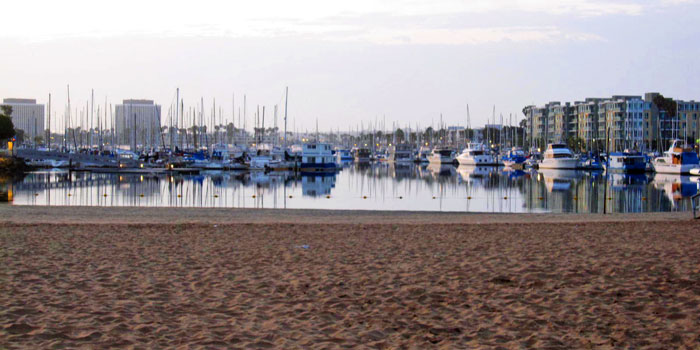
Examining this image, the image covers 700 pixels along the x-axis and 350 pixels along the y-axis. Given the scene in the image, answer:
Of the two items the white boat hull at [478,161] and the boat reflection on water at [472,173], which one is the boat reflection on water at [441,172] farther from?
the white boat hull at [478,161]

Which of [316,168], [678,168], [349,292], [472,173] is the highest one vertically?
[678,168]

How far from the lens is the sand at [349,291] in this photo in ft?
28.9

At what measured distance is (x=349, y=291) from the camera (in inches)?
455

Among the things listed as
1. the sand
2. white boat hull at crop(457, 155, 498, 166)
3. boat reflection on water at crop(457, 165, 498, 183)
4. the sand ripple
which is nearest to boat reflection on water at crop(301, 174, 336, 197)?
boat reflection on water at crop(457, 165, 498, 183)

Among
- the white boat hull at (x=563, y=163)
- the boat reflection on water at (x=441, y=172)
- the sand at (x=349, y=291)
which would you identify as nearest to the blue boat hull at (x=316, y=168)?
the boat reflection on water at (x=441, y=172)

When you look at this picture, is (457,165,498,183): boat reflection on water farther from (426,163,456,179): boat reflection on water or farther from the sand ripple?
the sand ripple

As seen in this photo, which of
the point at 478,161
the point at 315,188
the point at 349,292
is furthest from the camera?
the point at 478,161

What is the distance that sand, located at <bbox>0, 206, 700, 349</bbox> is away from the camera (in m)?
8.82

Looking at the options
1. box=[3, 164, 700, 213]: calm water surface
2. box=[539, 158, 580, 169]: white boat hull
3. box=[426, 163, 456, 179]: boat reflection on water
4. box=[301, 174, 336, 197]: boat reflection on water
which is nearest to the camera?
box=[3, 164, 700, 213]: calm water surface

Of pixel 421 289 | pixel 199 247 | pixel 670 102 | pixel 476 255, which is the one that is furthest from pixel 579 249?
pixel 670 102

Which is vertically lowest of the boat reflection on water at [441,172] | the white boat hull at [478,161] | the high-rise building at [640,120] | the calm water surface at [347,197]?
the calm water surface at [347,197]

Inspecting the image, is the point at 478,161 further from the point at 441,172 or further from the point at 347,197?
the point at 347,197

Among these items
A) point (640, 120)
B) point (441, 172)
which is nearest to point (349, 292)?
point (441, 172)

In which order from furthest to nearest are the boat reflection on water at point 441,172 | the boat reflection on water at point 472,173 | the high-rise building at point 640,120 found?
the high-rise building at point 640,120 < the boat reflection on water at point 441,172 < the boat reflection on water at point 472,173
